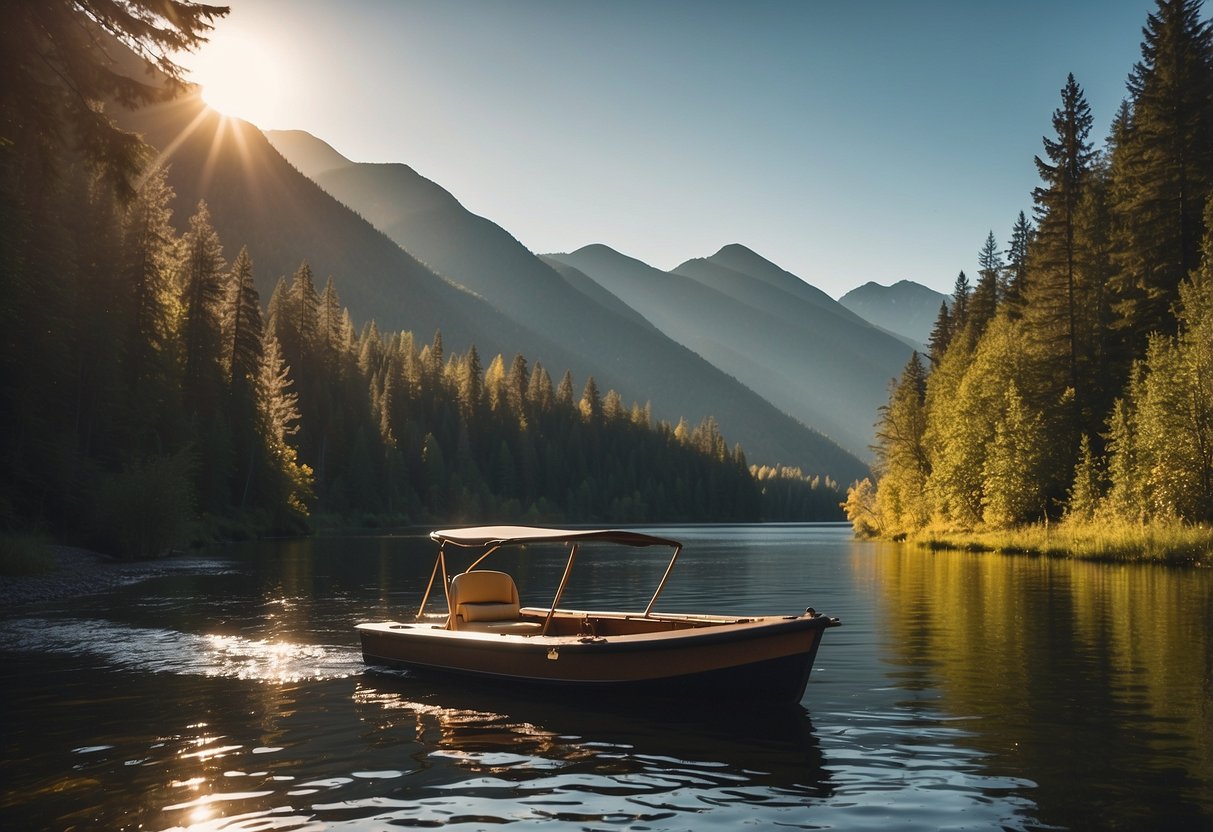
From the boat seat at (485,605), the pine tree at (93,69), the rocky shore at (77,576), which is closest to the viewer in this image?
the pine tree at (93,69)

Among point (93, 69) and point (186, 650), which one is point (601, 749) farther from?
point (93, 69)

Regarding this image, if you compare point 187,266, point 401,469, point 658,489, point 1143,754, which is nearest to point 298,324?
point 401,469

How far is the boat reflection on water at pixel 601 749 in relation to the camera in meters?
12.1

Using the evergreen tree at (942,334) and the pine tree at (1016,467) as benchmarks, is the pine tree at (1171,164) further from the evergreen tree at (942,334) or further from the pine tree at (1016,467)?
the evergreen tree at (942,334)

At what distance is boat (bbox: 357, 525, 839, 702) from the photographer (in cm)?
1659

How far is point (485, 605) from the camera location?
2217 centimetres

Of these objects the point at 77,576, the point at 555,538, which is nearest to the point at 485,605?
the point at 555,538

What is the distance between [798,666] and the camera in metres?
16.7

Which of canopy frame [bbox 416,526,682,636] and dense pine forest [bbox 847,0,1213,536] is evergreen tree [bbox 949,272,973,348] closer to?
dense pine forest [bbox 847,0,1213,536]

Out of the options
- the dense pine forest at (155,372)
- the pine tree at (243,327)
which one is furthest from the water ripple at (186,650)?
the pine tree at (243,327)

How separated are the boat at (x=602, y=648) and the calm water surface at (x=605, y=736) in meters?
0.49

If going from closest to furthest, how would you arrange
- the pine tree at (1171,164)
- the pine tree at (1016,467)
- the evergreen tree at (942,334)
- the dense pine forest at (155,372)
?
the dense pine forest at (155,372)
the pine tree at (1171,164)
the pine tree at (1016,467)
the evergreen tree at (942,334)

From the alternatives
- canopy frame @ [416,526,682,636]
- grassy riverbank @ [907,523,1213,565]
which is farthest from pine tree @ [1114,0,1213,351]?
canopy frame @ [416,526,682,636]

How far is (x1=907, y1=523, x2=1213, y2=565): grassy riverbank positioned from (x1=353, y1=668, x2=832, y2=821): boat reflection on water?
33.0m
